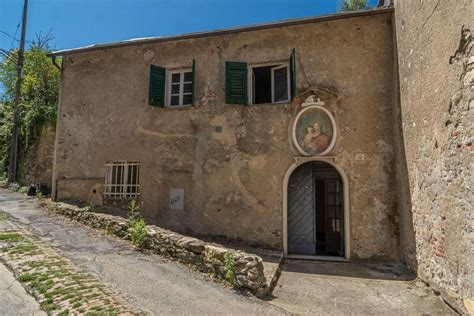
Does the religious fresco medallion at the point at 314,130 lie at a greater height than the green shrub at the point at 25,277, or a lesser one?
greater

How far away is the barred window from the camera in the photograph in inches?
376

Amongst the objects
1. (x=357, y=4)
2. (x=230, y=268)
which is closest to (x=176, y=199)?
(x=230, y=268)

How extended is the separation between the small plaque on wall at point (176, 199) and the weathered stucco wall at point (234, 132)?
144mm

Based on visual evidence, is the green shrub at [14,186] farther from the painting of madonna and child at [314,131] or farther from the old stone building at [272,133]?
the painting of madonna and child at [314,131]

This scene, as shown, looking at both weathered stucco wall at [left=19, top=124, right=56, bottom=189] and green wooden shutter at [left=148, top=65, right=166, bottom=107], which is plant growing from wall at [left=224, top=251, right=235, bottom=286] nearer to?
green wooden shutter at [left=148, top=65, right=166, bottom=107]

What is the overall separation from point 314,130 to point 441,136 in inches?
134

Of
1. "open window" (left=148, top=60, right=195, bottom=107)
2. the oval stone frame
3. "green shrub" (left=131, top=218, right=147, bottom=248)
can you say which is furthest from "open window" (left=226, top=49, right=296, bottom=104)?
"green shrub" (left=131, top=218, right=147, bottom=248)

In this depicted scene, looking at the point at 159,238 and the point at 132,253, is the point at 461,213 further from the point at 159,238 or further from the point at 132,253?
the point at 132,253

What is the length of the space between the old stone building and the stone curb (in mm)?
1503

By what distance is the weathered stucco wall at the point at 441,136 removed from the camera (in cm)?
418

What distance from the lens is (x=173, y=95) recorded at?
9.62 m

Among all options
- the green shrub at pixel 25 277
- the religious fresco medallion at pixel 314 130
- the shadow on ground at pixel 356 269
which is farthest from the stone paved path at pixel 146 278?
the religious fresco medallion at pixel 314 130

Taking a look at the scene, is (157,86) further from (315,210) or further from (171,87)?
(315,210)

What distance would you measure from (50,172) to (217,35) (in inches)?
392
